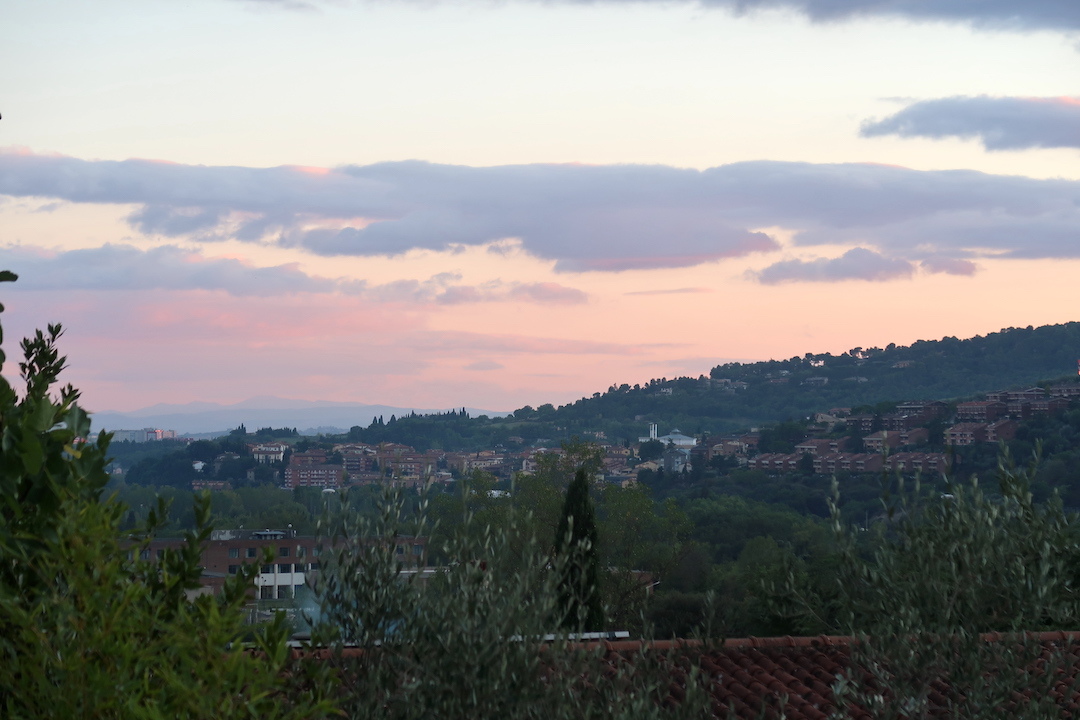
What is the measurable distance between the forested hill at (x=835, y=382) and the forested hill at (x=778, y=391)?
16 cm

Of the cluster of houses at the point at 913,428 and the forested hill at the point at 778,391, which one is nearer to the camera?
the cluster of houses at the point at 913,428

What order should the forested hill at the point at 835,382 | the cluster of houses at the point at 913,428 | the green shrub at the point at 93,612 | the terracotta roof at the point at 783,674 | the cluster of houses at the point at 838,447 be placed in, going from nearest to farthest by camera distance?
1. the green shrub at the point at 93,612
2. the terracotta roof at the point at 783,674
3. the cluster of houses at the point at 913,428
4. the cluster of houses at the point at 838,447
5. the forested hill at the point at 835,382

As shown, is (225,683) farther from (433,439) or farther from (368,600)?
(433,439)

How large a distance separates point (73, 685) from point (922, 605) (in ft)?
16.6

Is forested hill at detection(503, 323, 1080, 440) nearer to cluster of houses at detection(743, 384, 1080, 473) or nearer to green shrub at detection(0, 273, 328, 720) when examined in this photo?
cluster of houses at detection(743, 384, 1080, 473)

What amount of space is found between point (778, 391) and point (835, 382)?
1458 cm

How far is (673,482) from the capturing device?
3944 inches

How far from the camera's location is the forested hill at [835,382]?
136m

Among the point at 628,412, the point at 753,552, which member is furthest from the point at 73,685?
the point at 628,412

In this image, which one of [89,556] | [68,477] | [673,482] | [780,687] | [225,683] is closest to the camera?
[225,683]

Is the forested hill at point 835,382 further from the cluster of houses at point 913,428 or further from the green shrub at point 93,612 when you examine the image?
the green shrub at point 93,612

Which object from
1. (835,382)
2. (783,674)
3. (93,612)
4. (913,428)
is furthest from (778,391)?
(93,612)

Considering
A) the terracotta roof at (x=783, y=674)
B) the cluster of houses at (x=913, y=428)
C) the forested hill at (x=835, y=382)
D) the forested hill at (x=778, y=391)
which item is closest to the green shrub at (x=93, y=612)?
the terracotta roof at (x=783, y=674)

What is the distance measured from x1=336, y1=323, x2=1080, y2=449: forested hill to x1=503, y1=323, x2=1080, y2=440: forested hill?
0.16m
